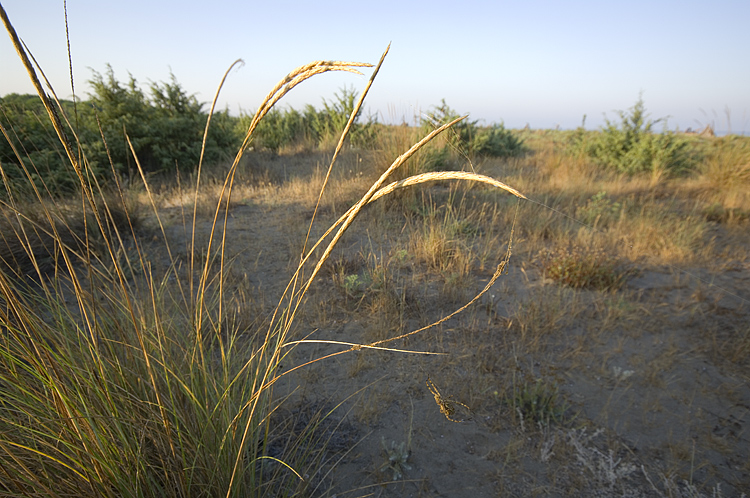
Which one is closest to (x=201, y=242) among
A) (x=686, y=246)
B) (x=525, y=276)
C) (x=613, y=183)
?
(x=525, y=276)

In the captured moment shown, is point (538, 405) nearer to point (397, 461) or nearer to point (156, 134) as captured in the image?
point (397, 461)

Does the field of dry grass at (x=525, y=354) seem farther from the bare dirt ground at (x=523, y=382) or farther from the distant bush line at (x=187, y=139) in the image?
the distant bush line at (x=187, y=139)

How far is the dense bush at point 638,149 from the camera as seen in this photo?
6.82 meters

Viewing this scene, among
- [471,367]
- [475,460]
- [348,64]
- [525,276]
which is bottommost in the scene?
[475,460]

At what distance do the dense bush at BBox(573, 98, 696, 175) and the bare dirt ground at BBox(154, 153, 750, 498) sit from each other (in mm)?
4291

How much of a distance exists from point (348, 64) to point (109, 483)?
3.74ft

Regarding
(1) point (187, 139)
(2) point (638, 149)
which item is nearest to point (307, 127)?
(1) point (187, 139)

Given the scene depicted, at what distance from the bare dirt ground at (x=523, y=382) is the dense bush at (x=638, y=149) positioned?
429cm

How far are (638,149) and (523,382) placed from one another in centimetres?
696

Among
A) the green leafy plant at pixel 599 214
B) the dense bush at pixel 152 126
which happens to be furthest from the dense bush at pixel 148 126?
the green leafy plant at pixel 599 214

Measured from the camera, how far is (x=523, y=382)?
6.89 feet

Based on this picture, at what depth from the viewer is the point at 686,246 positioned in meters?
3.59

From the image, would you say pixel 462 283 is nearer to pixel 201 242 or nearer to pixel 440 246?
pixel 440 246

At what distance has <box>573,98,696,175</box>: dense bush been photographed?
6824 millimetres
